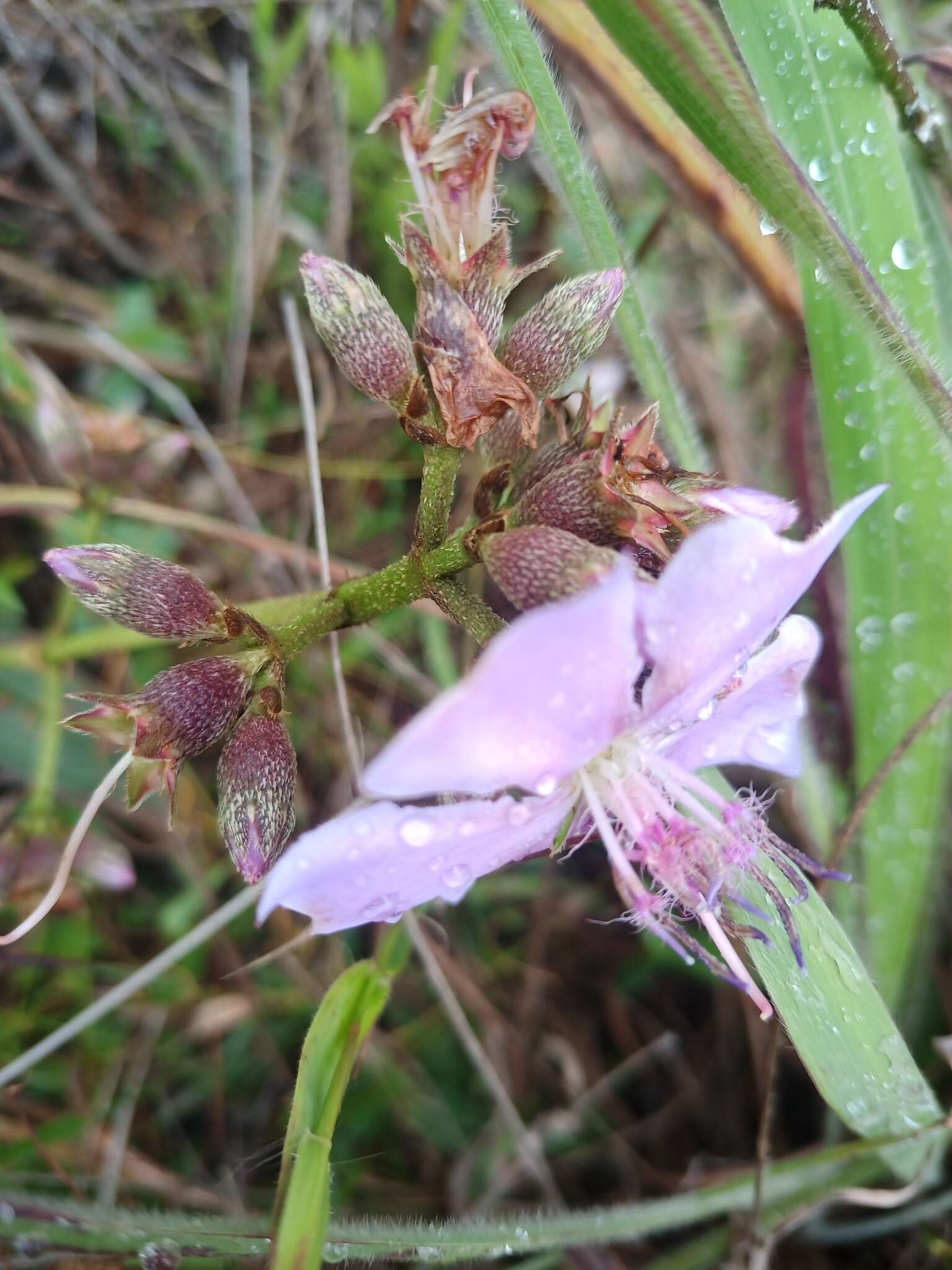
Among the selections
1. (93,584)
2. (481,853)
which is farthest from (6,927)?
(481,853)

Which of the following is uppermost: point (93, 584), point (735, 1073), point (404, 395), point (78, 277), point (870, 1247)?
point (78, 277)

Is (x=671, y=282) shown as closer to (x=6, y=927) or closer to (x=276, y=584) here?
(x=276, y=584)

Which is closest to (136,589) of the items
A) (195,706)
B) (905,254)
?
(195,706)

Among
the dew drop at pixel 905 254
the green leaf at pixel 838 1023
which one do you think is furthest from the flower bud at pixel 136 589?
the dew drop at pixel 905 254

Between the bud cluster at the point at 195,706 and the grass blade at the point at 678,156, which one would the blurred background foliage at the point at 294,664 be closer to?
the grass blade at the point at 678,156

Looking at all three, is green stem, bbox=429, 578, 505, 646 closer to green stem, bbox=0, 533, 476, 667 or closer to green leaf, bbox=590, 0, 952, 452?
green stem, bbox=0, 533, 476, 667

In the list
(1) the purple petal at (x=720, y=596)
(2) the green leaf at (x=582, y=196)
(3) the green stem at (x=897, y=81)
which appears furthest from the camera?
(3) the green stem at (x=897, y=81)
